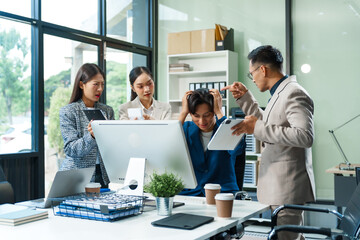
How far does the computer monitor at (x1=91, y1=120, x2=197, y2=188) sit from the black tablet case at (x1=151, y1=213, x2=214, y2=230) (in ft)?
0.73

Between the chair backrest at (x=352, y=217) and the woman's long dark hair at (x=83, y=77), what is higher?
the woman's long dark hair at (x=83, y=77)

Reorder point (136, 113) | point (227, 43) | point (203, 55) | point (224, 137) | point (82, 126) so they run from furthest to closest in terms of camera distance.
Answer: point (203, 55), point (227, 43), point (82, 126), point (136, 113), point (224, 137)

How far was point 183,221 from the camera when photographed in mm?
1785

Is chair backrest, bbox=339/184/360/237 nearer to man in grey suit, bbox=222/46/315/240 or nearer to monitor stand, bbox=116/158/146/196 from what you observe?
man in grey suit, bbox=222/46/315/240

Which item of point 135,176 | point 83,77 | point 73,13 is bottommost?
point 135,176

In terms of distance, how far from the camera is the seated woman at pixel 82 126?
8.85 ft

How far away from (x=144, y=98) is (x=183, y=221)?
171cm

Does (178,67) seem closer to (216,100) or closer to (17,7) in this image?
(17,7)

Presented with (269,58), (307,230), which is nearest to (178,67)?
(269,58)

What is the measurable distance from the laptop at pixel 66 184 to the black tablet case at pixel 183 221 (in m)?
0.60

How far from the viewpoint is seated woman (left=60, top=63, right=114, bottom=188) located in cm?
270

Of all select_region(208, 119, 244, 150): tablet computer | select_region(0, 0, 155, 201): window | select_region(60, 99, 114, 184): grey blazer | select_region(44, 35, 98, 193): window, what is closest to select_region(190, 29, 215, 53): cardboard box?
select_region(0, 0, 155, 201): window

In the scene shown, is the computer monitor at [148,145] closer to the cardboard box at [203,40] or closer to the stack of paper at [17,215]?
the stack of paper at [17,215]

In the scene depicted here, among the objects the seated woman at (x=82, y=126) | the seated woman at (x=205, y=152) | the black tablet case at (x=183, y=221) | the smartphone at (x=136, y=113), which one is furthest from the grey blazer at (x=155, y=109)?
the black tablet case at (x=183, y=221)
